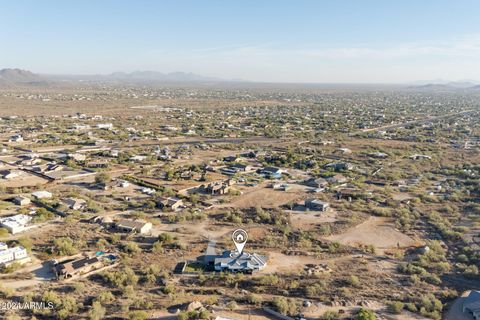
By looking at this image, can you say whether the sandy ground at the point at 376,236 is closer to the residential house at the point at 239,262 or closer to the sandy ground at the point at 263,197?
the residential house at the point at 239,262

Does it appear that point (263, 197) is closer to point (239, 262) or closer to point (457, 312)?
point (239, 262)

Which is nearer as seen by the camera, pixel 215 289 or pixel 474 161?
pixel 215 289

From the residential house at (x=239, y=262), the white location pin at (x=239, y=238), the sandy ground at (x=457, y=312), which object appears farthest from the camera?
the white location pin at (x=239, y=238)

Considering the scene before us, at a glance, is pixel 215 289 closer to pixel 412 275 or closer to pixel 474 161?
pixel 412 275

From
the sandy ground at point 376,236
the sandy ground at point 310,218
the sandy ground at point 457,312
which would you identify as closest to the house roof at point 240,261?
the sandy ground at point 376,236

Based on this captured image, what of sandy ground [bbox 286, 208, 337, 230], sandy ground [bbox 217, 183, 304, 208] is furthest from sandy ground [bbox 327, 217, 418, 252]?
sandy ground [bbox 217, 183, 304, 208]

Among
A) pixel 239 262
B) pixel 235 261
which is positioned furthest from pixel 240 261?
pixel 235 261

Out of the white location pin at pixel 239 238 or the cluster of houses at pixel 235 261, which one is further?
the white location pin at pixel 239 238

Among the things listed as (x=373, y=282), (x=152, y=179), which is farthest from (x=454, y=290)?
(x=152, y=179)
